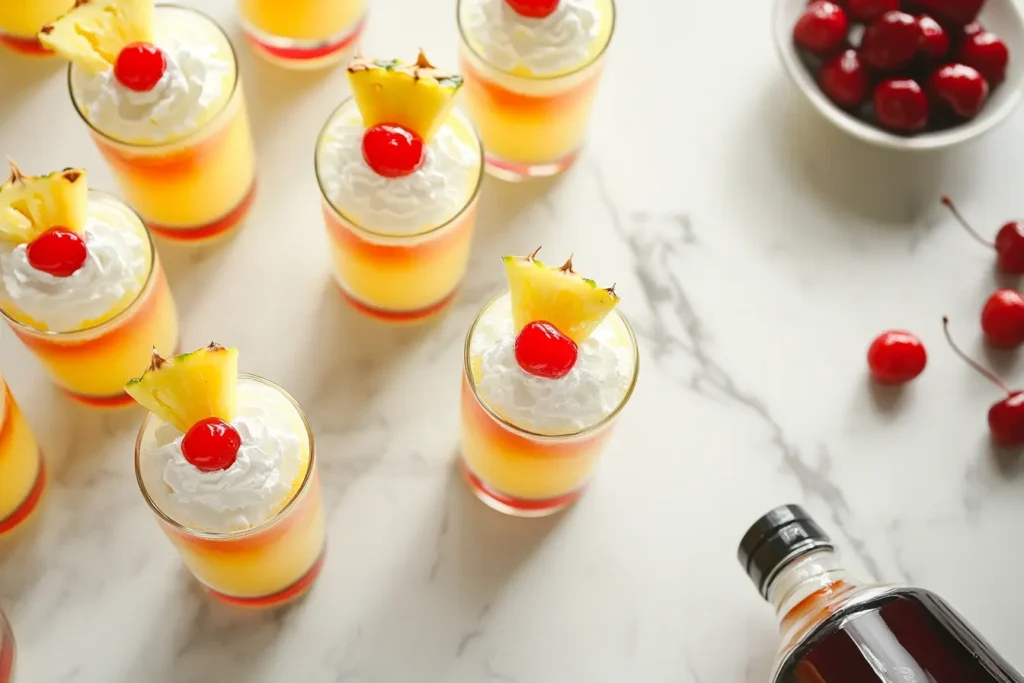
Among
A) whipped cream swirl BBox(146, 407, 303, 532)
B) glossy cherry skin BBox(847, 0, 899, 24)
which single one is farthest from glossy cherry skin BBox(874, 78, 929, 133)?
whipped cream swirl BBox(146, 407, 303, 532)

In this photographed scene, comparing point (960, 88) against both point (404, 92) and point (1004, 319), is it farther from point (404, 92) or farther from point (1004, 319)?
point (404, 92)

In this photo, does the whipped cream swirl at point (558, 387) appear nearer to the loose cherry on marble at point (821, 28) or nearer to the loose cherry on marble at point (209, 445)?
the loose cherry on marble at point (209, 445)

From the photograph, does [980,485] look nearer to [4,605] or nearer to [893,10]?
[893,10]

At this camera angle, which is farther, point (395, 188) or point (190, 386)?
point (395, 188)

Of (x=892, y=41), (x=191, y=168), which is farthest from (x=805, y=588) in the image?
(x=191, y=168)

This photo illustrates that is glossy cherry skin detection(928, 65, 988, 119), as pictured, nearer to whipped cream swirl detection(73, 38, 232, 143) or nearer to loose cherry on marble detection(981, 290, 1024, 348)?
loose cherry on marble detection(981, 290, 1024, 348)

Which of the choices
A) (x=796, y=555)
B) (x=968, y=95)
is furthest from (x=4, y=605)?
(x=968, y=95)

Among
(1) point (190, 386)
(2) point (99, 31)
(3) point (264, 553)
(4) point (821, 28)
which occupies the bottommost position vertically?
(3) point (264, 553)
